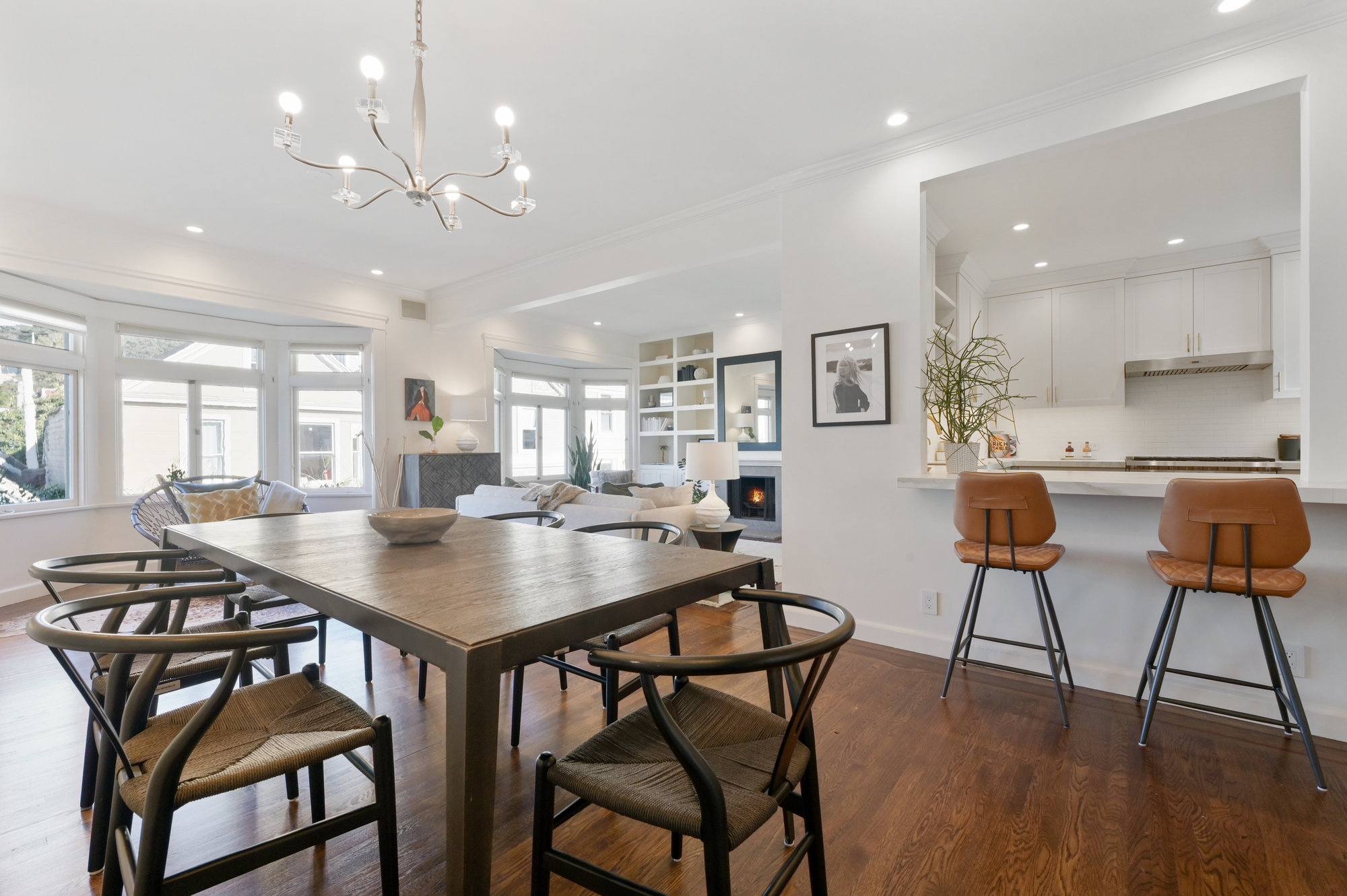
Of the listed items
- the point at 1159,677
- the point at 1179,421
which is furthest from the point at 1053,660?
the point at 1179,421

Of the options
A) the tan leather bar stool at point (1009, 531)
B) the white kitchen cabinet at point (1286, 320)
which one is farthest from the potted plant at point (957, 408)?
the white kitchen cabinet at point (1286, 320)

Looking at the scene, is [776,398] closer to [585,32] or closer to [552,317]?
[552,317]

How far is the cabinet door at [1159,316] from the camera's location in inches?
177

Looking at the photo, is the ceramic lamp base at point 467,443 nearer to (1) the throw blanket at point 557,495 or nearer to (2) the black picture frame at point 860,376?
(1) the throw blanket at point 557,495

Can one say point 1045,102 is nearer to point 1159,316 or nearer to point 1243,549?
point 1243,549

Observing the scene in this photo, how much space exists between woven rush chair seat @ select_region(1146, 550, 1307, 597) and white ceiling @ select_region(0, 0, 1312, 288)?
201 centimetres

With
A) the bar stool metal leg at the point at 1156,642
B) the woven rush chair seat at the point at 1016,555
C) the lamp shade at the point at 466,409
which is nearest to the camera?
the bar stool metal leg at the point at 1156,642

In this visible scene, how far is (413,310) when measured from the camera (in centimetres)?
618

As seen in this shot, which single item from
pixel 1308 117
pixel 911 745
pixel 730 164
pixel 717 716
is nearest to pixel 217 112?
pixel 730 164

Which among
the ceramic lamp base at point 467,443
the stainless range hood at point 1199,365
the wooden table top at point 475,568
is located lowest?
the wooden table top at point 475,568

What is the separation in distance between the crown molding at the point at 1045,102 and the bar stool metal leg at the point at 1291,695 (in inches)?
82.4

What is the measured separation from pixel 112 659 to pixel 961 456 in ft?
10.8

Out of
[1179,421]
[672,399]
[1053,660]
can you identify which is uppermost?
[672,399]

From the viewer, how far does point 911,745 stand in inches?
83.7
